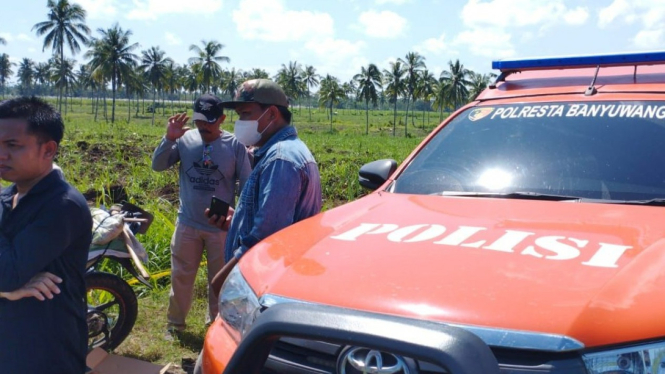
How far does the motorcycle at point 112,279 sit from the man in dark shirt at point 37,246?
61.0 inches

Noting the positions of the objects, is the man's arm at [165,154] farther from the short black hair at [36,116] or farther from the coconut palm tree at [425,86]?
the coconut palm tree at [425,86]

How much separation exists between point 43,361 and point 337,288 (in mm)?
1344

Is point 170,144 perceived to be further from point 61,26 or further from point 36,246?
point 61,26

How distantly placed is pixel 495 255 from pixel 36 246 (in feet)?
5.46

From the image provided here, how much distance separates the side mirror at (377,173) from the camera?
3.21 m

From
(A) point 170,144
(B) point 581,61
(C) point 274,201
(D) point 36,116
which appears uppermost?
(B) point 581,61

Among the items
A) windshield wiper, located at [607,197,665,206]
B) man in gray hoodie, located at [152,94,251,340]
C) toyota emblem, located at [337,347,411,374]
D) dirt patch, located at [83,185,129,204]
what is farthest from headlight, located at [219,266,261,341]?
dirt patch, located at [83,185,129,204]

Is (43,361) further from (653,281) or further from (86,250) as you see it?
(653,281)

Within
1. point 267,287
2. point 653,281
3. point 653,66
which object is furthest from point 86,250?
point 653,66

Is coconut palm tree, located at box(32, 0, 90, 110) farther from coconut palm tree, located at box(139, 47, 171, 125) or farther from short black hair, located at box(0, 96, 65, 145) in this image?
short black hair, located at box(0, 96, 65, 145)

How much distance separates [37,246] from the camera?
229cm

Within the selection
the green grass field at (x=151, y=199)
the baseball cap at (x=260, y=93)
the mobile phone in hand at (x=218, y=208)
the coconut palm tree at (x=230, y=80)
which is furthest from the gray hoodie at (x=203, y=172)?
the coconut palm tree at (x=230, y=80)

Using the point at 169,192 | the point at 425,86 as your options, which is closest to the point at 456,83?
the point at 425,86

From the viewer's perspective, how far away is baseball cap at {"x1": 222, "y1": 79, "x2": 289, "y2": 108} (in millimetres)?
3303
